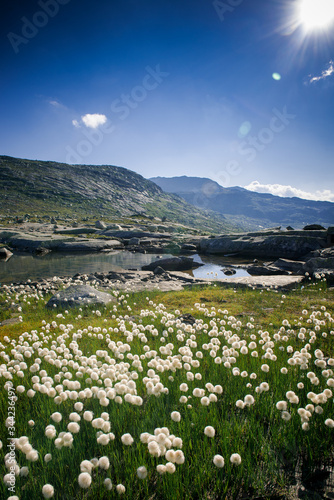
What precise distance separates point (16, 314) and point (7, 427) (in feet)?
26.8

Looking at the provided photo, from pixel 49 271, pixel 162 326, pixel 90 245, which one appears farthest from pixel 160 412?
pixel 90 245

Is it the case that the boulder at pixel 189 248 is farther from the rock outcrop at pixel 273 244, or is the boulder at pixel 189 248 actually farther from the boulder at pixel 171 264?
the boulder at pixel 171 264

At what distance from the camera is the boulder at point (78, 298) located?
1074 centimetres

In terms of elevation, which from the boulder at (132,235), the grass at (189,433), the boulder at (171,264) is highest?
the boulder at (132,235)

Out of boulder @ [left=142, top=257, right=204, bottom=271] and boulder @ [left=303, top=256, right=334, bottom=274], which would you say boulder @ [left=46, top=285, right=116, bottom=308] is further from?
boulder @ [left=142, top=257, right=204, bottom=271]

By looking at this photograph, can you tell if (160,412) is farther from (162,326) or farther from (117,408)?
(162,326)

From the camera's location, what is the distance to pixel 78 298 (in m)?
10.9

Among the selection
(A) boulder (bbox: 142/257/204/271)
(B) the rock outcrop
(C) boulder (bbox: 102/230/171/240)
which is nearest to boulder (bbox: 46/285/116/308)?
(A) boulder (bbox: 142/257/204/271)

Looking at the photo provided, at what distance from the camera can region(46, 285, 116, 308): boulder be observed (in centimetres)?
1074

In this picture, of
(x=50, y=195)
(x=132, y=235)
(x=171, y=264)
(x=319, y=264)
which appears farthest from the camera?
(x=50, y=195)

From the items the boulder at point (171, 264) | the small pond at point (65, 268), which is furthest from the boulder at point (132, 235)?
the boulder at point (171, 264)

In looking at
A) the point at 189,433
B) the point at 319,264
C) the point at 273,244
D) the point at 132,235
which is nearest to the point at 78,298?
the point at 189,433

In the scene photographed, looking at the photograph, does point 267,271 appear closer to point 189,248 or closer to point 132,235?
point 189,248

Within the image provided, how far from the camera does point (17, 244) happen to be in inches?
1703
